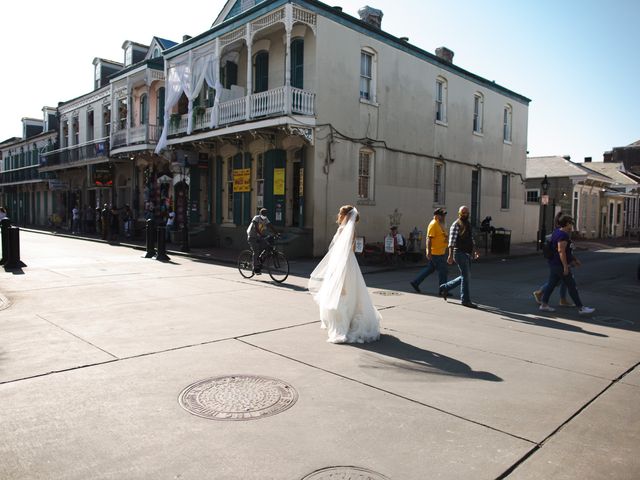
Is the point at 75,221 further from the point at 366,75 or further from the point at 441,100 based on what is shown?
the point at 441,100

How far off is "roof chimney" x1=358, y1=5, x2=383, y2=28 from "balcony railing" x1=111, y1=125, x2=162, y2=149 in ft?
37.1

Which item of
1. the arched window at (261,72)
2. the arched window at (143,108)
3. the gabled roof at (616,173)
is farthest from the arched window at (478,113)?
the gabled roof at (616,173)

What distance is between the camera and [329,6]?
57.6 feet

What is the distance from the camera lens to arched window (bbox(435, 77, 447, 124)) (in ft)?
76.5

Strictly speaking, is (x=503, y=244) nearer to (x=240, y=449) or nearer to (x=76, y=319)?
(x=76, y=319)

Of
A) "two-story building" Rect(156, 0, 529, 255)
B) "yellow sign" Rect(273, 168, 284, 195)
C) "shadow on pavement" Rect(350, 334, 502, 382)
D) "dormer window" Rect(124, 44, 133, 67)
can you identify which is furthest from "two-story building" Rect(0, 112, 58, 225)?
"shadow on pavement" Rect(350, 334, 502, 382)

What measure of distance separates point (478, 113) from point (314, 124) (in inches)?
498

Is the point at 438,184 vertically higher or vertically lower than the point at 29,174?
lower

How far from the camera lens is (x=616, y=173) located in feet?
149

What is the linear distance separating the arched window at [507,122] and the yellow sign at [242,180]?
16.1 meters

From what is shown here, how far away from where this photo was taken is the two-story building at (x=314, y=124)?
17594mm

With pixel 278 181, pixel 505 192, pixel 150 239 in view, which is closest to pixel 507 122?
pixel 505 192

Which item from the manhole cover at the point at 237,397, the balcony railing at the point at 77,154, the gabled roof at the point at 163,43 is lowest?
the manhole cover at the point at 237,397

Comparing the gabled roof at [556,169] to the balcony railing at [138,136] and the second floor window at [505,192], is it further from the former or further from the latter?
the balcony railing at [138,136]
